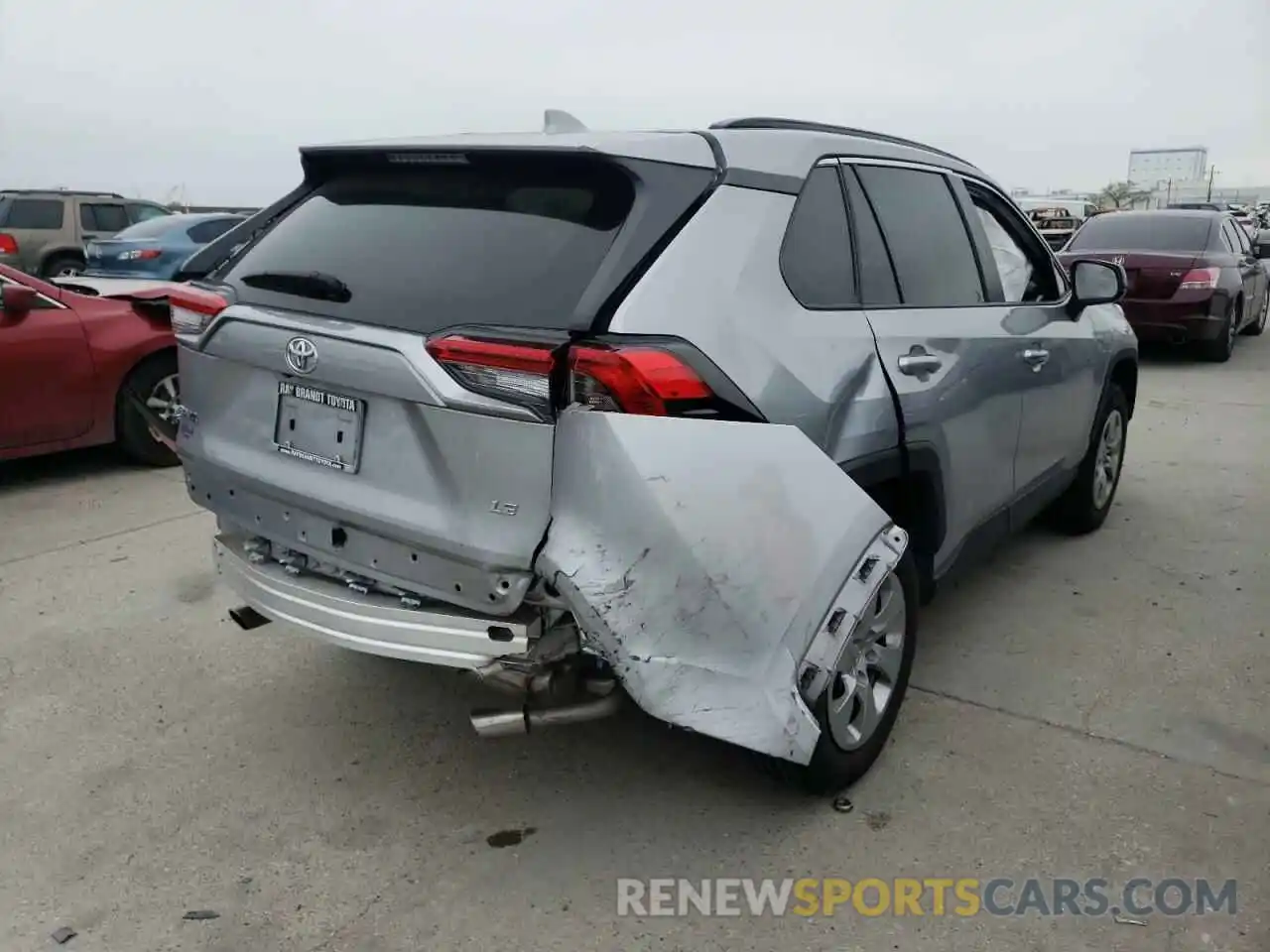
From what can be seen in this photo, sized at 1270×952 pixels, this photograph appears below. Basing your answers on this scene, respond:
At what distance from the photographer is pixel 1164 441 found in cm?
732

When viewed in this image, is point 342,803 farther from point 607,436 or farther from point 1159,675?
point 1159,675

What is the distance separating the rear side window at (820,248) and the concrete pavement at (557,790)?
141cm

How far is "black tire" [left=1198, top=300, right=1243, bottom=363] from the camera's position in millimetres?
10594

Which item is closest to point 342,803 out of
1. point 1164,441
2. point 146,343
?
point 146,343

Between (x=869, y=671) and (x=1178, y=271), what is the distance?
8.93 metres

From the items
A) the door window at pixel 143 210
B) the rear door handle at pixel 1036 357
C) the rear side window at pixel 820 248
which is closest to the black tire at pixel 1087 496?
the rear door handle at pixel 1036 357

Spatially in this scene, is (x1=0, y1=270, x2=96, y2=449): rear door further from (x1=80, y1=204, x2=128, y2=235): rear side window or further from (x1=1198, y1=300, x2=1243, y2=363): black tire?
(x1=80, y1=204, x2=128, y2=235): rear side window

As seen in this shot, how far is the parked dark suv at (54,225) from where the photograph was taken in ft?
54.1

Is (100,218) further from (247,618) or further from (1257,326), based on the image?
(1257,326)

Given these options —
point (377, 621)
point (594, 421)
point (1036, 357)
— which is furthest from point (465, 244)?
point (1036, 357)

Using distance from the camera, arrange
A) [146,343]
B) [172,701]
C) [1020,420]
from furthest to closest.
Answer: [146,343] < [1020,420] < [172,701]

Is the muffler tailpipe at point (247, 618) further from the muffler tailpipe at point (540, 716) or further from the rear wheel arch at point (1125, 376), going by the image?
the rear wheel arch at point (1125, 376)

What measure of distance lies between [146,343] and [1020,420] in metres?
5.06

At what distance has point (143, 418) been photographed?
6.43 metres
